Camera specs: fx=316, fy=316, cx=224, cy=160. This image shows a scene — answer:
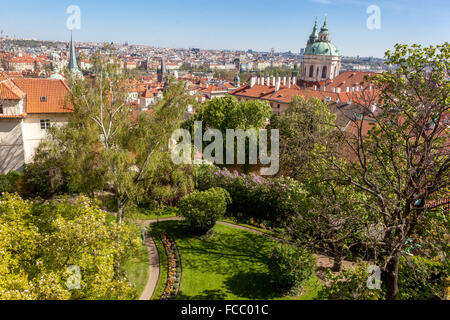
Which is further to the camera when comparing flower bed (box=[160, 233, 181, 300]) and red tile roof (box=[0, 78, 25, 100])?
red tile roof (box=[0, 78, 25, 100])

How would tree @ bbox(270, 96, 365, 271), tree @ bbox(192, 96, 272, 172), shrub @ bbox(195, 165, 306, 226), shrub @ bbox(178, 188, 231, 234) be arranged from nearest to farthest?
1. tree @ bbox(270, 96, 365, 271)
2. shrub @ bbox(178, 188, 231, 234)
3. shrub @ bbox(195, 165, 306, 226)
4. tree @ bbox(192, 96, 272, 172)

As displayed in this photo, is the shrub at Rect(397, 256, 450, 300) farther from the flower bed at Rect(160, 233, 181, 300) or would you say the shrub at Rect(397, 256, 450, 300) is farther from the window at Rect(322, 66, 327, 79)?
the window at Rect(322, 66, 327, 79)

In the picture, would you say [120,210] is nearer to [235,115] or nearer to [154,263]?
[154,263]

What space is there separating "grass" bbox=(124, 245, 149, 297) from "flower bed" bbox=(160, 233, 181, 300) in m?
1.25

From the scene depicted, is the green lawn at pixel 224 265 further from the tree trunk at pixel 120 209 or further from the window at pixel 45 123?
the window at pixel 45 123

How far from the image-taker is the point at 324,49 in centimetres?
10194

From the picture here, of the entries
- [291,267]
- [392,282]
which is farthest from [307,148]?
[392,282]

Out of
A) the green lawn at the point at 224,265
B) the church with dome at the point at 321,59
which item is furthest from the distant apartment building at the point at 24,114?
the church with dome at the point at 321,59

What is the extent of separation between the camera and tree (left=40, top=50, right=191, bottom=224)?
16.7 m

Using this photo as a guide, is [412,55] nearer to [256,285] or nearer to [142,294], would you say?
[256,285]

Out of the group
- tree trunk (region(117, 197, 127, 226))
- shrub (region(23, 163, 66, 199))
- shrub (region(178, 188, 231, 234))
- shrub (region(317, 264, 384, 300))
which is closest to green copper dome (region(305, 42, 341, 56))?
shrub (region(178, 188, 231, 234))

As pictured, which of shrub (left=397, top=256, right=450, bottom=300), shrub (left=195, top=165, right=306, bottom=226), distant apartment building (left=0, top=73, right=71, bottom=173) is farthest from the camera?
distant apartment building (left=0, top=73, right=71, bottom=173)

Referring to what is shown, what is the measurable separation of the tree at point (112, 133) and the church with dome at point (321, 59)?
93.1 metres

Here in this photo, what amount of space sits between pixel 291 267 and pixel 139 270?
330 inches
